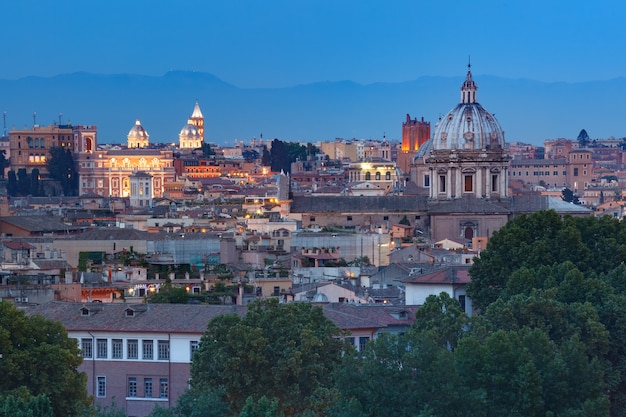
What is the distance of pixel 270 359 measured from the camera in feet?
130

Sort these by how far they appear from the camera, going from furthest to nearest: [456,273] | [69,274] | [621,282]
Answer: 1. [69,274]
2. [456,273]
3. [621,282]

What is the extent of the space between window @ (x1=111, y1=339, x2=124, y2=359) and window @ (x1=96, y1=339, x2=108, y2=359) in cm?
15

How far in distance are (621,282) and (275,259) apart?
25.4 metres

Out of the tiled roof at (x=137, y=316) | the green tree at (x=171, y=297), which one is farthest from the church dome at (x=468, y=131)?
the tiled roof at (x=137, y=316)

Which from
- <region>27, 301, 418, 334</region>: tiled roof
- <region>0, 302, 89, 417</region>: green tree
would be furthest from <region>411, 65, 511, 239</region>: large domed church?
<region>0, 302, 89, 417</region>: green tree

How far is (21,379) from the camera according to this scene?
128 feet

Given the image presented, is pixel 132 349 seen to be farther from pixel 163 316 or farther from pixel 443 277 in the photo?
pixel 443 277

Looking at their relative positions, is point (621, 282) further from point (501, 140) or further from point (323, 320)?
point (501, 140)

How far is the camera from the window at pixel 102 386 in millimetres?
43750

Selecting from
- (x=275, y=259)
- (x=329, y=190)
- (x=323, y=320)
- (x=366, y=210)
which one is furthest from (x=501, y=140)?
(x=323, y=320)

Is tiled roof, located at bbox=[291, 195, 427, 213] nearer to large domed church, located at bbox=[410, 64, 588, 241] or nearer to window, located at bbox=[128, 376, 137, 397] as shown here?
large domed church, located at bbox=[410, 64, 588, 241]

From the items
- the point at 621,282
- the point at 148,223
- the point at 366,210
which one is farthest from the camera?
the point at 366,210

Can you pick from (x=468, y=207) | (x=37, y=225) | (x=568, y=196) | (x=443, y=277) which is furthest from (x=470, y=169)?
(x=443, y=277)

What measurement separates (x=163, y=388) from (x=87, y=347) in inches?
77.9
